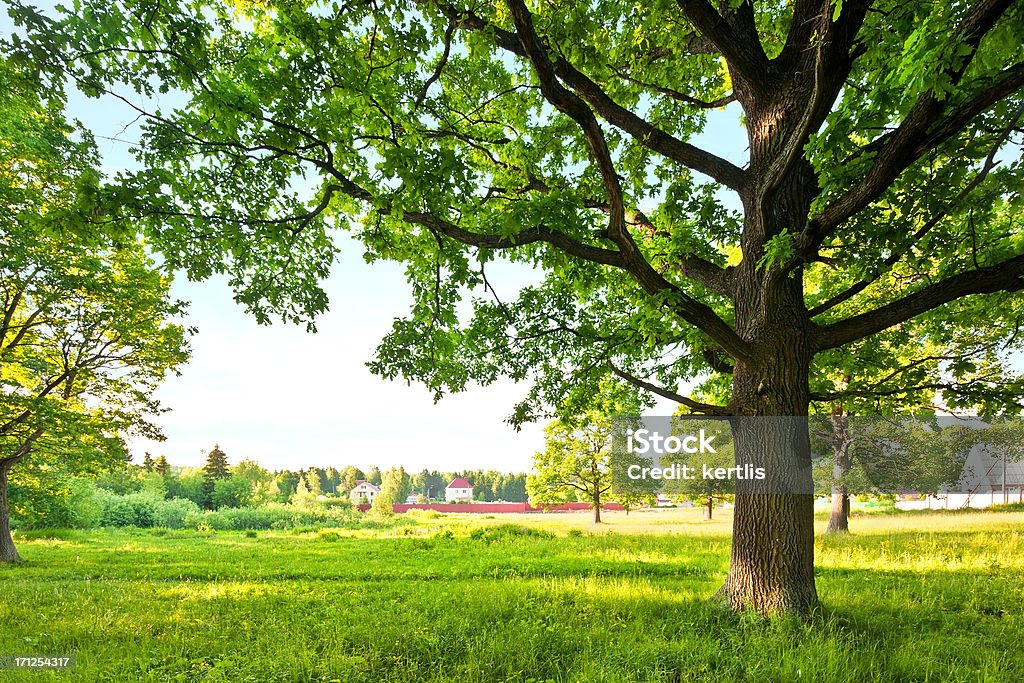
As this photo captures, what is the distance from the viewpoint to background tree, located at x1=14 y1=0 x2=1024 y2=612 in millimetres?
4227

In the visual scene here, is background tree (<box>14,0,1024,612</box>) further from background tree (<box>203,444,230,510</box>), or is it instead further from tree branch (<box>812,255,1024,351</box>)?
background tree (<box>203,444,230,510</box>)

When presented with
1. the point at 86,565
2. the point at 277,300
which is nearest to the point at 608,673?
the point at 277,300

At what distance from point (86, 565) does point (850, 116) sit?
669 inches

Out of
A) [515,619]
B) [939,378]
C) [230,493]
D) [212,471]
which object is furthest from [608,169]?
[212,471]

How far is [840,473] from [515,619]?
1528cm

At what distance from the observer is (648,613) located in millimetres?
5668

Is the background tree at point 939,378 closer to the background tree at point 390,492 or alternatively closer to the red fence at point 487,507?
the red fence at point 487,507

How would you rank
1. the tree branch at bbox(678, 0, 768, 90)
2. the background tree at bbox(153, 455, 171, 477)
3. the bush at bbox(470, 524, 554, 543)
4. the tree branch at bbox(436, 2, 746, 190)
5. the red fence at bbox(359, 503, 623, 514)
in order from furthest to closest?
the red fence at bbox(359, 503, 623, 514) → the background tree at bbox(153, 455, 171, 477) → the bush at bbox(470, 524, 554, 543) → the tree branch at bbox(436, 2, 746, 190) → the tree branch at bbox(678, 0, 768, 90)

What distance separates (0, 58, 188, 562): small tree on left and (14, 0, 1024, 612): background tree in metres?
3.64

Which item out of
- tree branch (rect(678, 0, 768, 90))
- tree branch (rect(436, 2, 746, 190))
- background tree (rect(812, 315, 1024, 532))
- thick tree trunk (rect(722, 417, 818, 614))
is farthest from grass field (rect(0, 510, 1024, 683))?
tree branch (rect(678, 0, 768, 90))

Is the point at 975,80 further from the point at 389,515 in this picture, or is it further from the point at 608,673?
the point at 389,515

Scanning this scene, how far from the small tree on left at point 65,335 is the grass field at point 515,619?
10.6ft

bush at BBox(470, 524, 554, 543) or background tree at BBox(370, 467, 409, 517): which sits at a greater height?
bush at BBox(470, 524, 554, 543)

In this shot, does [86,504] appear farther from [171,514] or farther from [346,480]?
[346,480]
